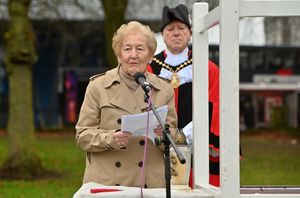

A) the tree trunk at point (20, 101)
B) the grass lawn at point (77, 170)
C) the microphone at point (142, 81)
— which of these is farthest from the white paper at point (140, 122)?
the tree trunk at point (20, 101)

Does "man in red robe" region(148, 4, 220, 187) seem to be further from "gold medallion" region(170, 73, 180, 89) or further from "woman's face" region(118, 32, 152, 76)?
"woman's face" region(118, 32, 152, 76)

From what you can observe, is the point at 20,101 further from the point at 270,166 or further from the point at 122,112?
the point at 122,112

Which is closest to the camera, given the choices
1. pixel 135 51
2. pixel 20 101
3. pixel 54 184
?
pixel 135 51

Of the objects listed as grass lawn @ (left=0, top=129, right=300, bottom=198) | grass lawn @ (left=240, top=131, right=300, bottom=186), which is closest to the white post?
grass lawn @ (left=240, top=131, right=300, bottom=186)

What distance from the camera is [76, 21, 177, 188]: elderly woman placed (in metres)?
4.16

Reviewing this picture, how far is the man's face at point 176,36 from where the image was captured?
5.34 m

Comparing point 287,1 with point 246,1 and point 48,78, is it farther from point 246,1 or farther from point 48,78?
point 48,78

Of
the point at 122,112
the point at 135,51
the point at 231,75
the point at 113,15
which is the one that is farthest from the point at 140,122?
the point at 113,15

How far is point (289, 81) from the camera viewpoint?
41125 mm

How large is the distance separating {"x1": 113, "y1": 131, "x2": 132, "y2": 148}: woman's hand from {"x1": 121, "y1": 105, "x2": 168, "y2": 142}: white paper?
0.12 ft

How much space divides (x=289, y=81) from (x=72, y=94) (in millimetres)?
11892

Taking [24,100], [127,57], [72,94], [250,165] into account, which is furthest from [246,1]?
[72,94]

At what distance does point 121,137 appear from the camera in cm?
400

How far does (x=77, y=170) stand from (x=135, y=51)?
38.5 ft
